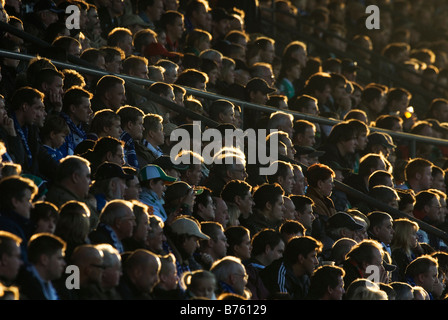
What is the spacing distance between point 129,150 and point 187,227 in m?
1.37

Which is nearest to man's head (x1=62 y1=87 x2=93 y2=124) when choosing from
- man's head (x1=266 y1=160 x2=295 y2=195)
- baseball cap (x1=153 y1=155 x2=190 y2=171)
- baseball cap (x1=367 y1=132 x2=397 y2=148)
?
baseball cap (x1=153 y1=155 x2=190 y2=171)

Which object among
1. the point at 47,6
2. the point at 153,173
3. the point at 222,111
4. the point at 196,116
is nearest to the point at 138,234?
the point at 153,173

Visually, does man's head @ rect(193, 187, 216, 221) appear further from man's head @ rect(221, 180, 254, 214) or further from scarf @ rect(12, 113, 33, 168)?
scarf @ rect(12, 113, 33, 168)

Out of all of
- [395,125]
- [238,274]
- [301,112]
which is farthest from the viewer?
[395,125]

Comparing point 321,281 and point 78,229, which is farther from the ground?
point 78,229

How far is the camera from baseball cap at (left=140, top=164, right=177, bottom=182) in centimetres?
807

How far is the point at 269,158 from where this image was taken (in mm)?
9828

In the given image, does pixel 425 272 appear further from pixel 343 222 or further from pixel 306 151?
pixel 306 151

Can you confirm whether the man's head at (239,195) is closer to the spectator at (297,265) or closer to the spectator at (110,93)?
the spectator at (297,265)

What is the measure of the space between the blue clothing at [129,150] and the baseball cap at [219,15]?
16.3 feet
